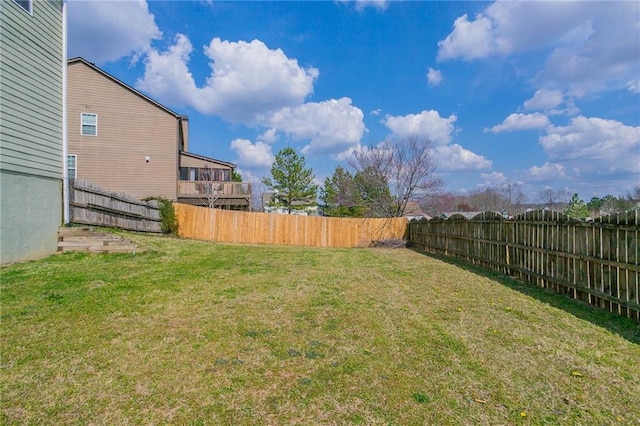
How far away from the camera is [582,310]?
4551 mm

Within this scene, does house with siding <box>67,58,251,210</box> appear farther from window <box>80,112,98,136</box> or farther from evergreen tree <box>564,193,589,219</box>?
evergreen tree <box>564,193,589,219</box>

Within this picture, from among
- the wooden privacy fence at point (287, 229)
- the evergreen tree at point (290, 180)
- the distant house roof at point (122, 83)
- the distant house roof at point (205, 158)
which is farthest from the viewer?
the evergreen tree at point (290, 180)

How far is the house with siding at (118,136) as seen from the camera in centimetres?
1516

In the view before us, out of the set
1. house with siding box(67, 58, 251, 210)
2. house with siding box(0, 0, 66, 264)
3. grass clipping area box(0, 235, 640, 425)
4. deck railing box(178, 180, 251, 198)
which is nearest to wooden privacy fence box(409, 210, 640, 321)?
grass clipping area box(0, 235, 640, 425)

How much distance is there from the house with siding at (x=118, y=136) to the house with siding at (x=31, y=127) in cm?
818

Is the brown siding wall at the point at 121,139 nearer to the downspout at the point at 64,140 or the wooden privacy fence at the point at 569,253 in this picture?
the downspout at the point at 64,140

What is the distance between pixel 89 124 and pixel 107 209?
27.1 ft

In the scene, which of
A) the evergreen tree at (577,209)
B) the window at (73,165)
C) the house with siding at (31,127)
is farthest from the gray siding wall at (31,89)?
the evergreen tree at (577,209)

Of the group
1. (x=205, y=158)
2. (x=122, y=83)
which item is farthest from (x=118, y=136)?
(x=205, y=158)

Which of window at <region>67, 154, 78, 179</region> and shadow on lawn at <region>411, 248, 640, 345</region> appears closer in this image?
shadow on lawn at <region>411, 248, 640, 345</region>

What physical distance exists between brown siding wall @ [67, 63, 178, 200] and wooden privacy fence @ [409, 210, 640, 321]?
14.8m

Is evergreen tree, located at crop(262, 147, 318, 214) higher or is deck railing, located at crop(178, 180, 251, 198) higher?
evergreen tree, located at crop(262, 147, 318, 214)

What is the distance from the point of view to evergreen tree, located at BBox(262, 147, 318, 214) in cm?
2889

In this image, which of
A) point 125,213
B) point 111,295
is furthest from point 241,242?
point 111,295
